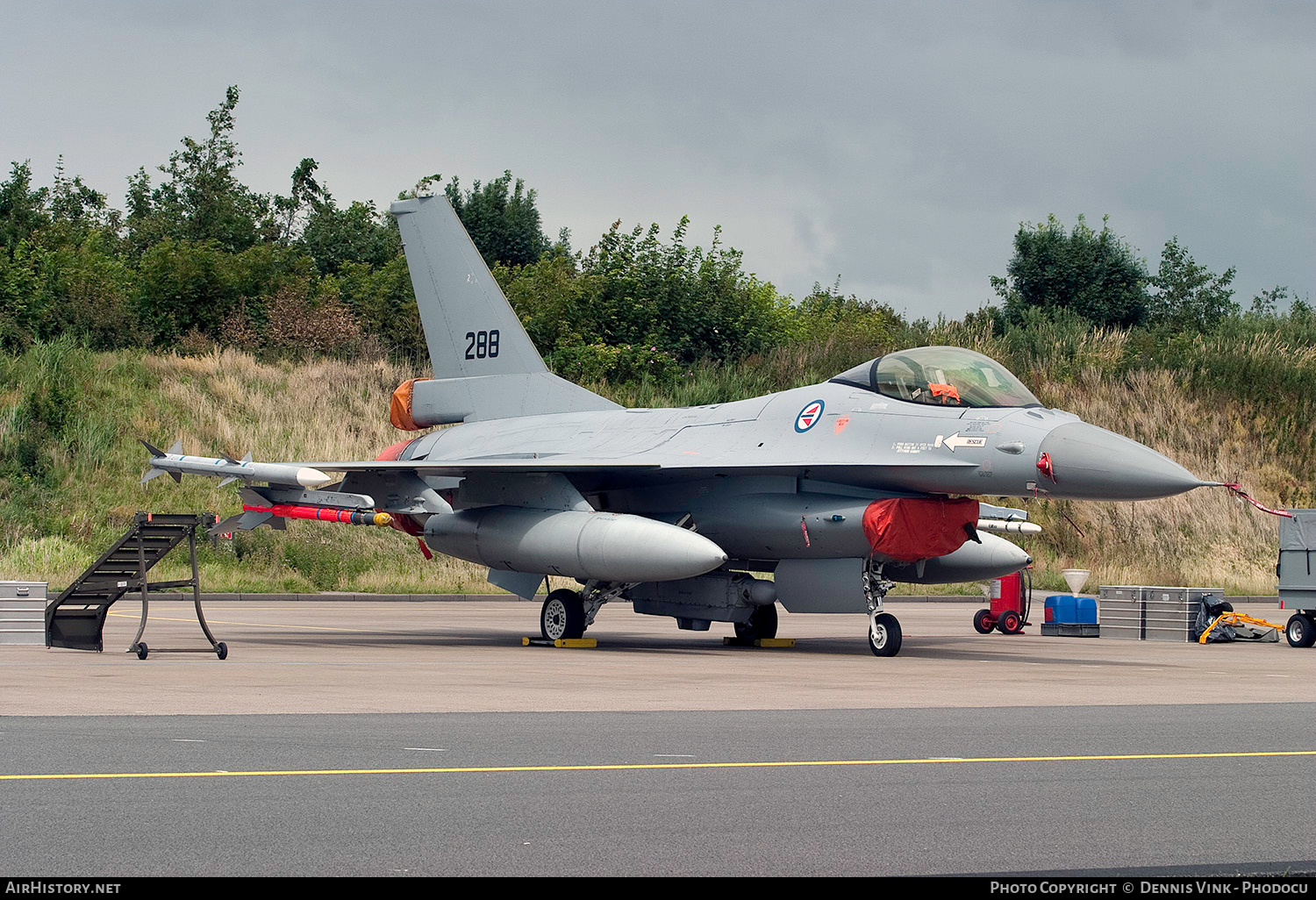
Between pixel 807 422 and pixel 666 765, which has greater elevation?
pixel 807 422

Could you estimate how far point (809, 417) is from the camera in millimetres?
16141

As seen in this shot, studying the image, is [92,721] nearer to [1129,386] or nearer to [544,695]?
[544,695]

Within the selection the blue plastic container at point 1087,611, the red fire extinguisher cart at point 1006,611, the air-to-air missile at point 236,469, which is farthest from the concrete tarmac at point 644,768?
the red fire extinguisher cart at point 1006,611

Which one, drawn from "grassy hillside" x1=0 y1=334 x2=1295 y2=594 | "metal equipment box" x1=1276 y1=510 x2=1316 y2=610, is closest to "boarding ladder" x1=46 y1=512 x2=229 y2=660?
"grassy hillside" x1=0 y1=334 x2=1295 y2=594

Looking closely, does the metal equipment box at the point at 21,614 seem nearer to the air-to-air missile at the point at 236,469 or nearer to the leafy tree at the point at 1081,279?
the air-to-air missile at the point at 236,469

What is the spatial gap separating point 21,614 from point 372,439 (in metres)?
20.6

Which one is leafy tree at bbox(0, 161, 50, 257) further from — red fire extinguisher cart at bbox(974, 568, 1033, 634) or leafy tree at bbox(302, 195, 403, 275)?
red fire extinguisher cart at bbox(974, 568, 1033, 634)

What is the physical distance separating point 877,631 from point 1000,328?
111 ft

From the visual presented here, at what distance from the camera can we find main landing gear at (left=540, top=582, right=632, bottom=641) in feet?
56.2

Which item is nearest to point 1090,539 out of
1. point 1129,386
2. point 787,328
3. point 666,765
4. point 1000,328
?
point 1129,386

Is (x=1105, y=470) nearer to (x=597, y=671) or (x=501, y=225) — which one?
(x=597, y=671)

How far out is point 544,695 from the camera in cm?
1100

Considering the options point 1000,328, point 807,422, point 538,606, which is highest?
point 1000,328

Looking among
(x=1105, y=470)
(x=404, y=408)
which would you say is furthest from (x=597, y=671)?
(x=404, y=408)
